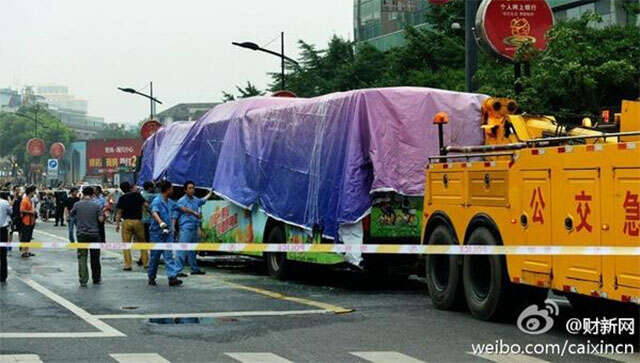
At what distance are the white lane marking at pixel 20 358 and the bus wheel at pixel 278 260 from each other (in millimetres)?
8556

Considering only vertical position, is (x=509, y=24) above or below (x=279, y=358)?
above

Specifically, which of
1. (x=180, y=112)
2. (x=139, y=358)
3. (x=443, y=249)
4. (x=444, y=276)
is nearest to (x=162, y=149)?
(x=444, y=276)

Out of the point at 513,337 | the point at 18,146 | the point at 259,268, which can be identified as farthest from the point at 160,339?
the point at 18,146

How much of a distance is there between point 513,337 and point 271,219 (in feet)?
26.8

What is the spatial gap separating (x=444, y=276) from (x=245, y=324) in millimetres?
2935

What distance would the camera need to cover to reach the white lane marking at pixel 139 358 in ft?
31.2

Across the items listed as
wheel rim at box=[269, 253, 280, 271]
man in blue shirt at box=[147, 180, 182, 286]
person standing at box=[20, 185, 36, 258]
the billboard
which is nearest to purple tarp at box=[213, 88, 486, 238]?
wheel rim at box=[269, 253, 280, 271]

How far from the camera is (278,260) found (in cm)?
1878

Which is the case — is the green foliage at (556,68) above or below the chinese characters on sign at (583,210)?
above

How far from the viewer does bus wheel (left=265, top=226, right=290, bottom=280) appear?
18.3m

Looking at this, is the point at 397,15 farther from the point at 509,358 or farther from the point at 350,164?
the point at 509,358

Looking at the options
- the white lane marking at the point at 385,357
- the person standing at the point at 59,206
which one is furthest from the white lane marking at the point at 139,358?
the person standing at the point at 59,206

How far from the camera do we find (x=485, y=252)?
1204 centimetres

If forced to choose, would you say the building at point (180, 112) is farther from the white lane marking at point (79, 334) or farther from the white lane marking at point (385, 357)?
the white lane marking at point (385, 357)
